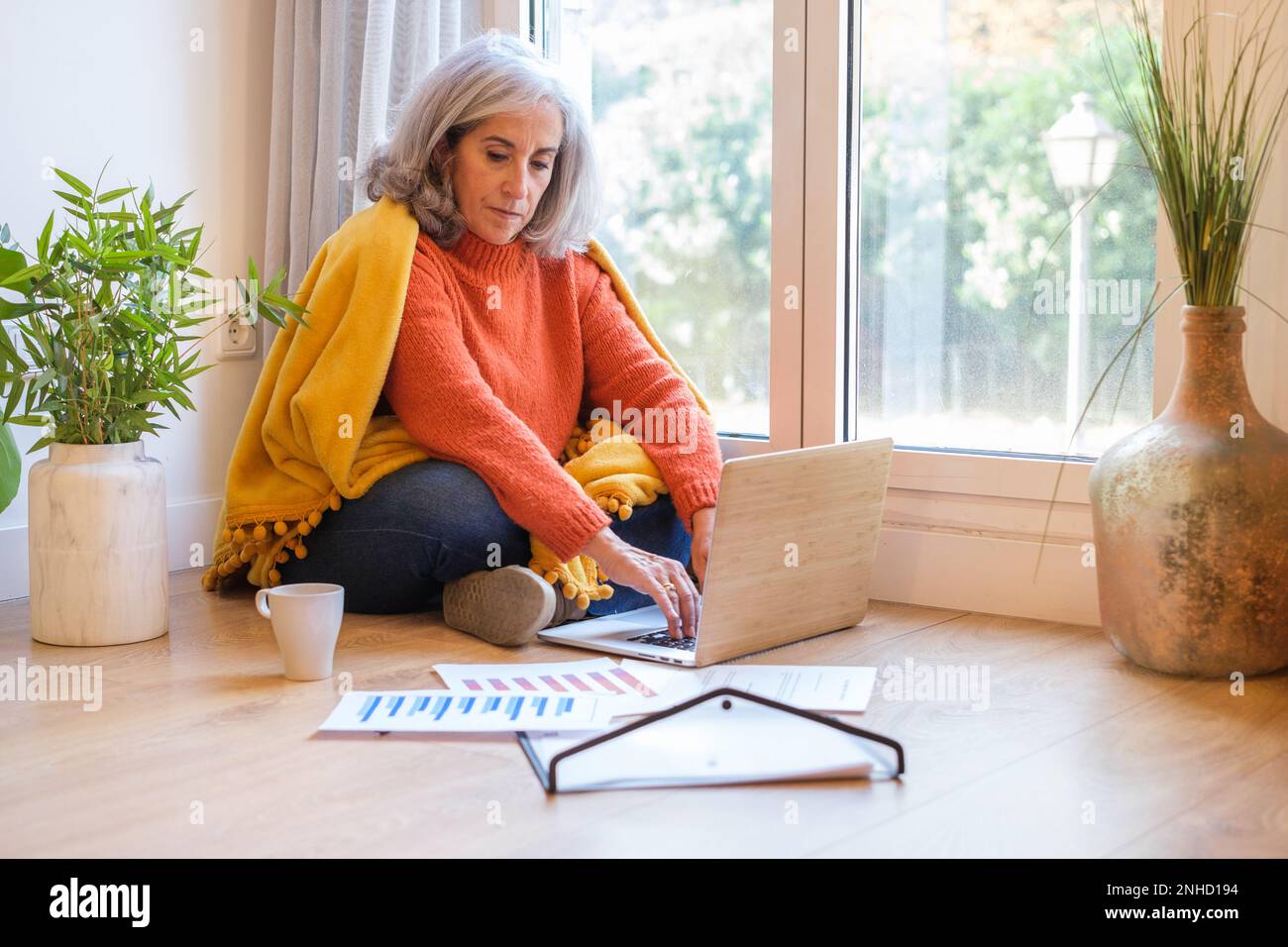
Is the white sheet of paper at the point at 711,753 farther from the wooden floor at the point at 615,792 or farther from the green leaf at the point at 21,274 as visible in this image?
the green leaf at the point at 21,274

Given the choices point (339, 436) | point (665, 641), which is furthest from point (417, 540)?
point (665, 641)

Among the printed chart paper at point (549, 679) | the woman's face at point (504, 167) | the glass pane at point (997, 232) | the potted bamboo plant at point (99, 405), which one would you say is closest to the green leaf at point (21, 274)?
the potted bamboo plant at point (99, 405)

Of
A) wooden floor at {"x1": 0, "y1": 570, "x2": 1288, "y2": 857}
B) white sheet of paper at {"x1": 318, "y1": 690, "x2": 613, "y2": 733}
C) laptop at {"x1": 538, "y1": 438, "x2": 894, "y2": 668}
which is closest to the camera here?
wooden floor at {"x1": 0, "y1": 570, "x2": 1288, "y2": 857}

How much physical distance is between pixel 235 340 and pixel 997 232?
4.59ft

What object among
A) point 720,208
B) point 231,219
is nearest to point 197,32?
point 231,219

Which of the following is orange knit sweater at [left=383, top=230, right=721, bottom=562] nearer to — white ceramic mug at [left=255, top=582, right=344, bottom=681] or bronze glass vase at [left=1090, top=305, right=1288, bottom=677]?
white ceramic mug at [left=255, top=582, right=344, bottom=681]

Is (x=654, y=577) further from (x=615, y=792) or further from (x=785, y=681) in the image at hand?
(x=615, y=792)

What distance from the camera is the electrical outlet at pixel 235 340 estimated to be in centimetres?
255

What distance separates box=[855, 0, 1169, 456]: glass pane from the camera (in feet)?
6.49

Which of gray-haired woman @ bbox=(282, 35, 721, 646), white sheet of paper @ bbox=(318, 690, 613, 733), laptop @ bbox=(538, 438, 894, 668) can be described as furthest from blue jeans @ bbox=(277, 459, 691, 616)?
white sheet of paper @ bbox=(318, 690, 613, 733)

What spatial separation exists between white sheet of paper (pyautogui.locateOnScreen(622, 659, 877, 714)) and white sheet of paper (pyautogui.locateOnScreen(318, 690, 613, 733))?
0.47ft

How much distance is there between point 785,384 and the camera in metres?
2.31
